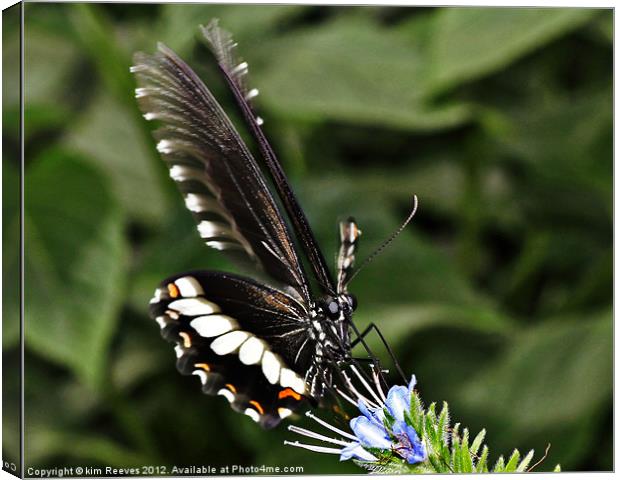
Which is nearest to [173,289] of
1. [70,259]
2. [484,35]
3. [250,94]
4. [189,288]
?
[189,288]

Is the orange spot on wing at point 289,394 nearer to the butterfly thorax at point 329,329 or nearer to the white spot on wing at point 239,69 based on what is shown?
the butterfly thorax at point 329,329

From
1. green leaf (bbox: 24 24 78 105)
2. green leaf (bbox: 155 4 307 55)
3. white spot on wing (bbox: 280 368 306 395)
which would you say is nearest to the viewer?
white spot on wing (bbox: 280 368 306 395)

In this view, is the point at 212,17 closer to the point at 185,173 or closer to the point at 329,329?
the point at 185,173

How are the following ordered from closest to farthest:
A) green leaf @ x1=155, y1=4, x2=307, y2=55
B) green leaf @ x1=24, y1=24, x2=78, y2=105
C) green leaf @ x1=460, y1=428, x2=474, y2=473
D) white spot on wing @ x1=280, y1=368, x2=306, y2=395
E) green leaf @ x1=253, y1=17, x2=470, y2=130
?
green leaf @ x1=460, y1=428, x2=474, y2=473
white spot on wing @ x1=280, y1=368, x2=306, y2=395
green leaf @ x1=155, y1=4, x2=307, y2=55
green leaf @ x1=253, y1=17, x2=470, y2=130
green leaf @ x1=24, y1=24, x2=78, y2=105

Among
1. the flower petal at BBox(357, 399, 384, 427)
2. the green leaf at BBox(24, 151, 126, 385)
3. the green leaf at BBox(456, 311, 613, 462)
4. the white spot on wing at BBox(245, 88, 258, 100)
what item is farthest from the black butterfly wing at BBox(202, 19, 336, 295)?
the green leaf at BBox(456, 311, 613, 462)

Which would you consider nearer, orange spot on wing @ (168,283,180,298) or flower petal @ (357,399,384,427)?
flower petal @ (357,399,384,427)

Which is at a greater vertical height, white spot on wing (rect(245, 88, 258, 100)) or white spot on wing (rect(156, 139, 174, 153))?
white spot on wing (rect(245, 88, 258, 100))

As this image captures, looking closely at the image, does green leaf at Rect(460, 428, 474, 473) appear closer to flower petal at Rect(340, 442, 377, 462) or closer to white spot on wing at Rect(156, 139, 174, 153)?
flower petal at Rect(340, 442, 377, 462)

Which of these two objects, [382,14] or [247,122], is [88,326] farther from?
[382,14]
